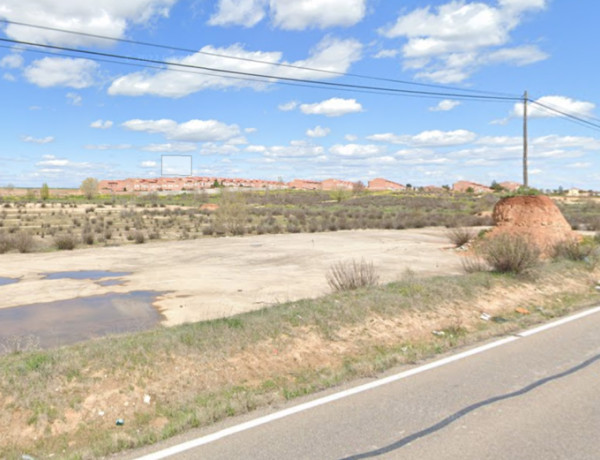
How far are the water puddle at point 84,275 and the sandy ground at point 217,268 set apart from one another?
1.43 ft

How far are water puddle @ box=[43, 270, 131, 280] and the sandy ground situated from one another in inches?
17.1

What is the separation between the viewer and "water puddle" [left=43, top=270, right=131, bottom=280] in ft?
59.8

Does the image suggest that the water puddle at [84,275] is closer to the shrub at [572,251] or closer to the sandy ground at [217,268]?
the sandy ground at [217,268]

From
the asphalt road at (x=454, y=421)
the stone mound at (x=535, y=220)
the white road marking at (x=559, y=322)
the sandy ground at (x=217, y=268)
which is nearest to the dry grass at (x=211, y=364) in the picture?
the white road marking at (x=559, y=322)

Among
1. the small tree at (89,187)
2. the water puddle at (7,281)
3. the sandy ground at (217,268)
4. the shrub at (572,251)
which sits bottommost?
the water puddle at (7,281)

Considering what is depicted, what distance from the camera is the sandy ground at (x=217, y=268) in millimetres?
13734

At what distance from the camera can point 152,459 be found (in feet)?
15.3

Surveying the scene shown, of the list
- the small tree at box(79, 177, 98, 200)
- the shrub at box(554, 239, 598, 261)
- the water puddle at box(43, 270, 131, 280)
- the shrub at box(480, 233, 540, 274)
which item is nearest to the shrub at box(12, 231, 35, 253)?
the water puddle at box(43, 270, 131, 280)

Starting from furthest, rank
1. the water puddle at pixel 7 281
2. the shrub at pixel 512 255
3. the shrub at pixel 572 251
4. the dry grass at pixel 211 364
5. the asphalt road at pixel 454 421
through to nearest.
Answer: the water puddle at pixel 7 281, the shrub at pixel 572 251, the shrub at pixel 512 255, the dry grass at pixel 211 364, the asphalt road at pixel 454 421

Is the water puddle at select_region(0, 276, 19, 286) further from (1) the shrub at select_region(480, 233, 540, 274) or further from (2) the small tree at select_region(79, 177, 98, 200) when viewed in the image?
(2) the small tree at select_region(79, 177, 98, 200)

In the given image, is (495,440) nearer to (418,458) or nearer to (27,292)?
(418,458)

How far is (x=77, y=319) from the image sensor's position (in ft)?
38.3

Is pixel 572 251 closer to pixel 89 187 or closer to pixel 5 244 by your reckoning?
pixel 5 244

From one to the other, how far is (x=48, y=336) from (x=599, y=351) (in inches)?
373
